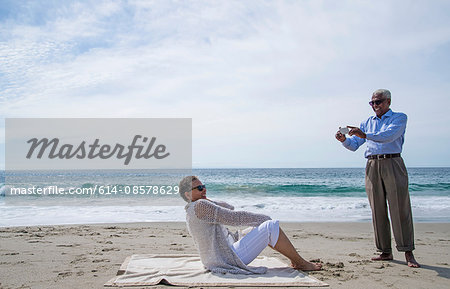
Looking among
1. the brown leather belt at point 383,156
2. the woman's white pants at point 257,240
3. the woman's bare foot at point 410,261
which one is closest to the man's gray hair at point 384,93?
the brown leather belt at point 383,156

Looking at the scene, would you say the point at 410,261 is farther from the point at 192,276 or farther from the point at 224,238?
the point at 192,276

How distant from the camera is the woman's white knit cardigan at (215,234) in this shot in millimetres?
3623

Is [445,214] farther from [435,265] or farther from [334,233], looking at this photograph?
[435,265]

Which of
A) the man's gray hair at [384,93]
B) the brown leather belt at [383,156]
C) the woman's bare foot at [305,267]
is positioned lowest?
the woman's bare foot at [305,267]

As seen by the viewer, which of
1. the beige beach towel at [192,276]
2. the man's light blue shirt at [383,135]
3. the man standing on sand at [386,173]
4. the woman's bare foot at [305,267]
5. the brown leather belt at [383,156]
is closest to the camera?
the beige beach towel at [192,276]

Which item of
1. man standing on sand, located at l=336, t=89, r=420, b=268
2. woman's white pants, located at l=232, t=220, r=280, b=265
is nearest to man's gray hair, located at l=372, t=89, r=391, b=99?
man standing on sand, located at l=336, t=89, r=420, b=268

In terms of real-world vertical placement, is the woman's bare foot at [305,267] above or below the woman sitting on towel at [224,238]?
below

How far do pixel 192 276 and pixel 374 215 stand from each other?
2.30 metres

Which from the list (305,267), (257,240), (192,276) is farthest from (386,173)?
(192,276)

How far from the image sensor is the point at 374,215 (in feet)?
15.5

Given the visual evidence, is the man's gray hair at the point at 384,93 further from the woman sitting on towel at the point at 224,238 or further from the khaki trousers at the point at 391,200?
the woman sitting on towel at the point at 224,238

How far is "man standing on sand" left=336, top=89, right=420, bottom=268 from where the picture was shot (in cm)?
442

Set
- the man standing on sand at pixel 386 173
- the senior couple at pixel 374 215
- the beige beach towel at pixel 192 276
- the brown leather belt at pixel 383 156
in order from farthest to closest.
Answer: the brown leather belt at pixel 383 156, the man standing on sand at pixel 386 173, the senior couple at pixel 374 215, the beige beach towel at pixel 192 276

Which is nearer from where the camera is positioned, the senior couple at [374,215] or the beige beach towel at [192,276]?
the beige beach towel at [192,276]
